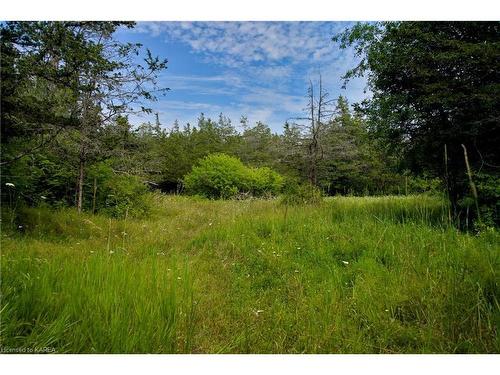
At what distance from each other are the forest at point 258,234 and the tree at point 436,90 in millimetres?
34

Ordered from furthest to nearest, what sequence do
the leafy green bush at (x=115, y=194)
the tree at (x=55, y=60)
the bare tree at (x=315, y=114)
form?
the bare tree at (x=315, y=114) < the leafy green bush at (x=115, y=194) < the tree at (x=55, y=60)

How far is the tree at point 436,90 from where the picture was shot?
482 centimetres

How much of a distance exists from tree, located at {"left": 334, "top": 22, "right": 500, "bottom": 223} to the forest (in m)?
0.03

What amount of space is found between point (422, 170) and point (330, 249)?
3.74 metres

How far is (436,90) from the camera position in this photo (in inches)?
206

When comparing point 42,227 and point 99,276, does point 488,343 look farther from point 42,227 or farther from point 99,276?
point 42,227

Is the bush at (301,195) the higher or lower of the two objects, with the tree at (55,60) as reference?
lower

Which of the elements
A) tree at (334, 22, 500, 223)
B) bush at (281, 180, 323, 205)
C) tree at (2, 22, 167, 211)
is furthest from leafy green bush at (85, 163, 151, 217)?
tree at (334, 22, 500, 223)

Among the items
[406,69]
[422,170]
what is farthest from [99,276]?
[422,170]

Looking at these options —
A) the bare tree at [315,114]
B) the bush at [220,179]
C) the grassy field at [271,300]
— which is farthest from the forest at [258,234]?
the bush at [220,179]

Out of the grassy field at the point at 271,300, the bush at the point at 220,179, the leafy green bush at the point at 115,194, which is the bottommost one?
the grassy field at the point at 271,300

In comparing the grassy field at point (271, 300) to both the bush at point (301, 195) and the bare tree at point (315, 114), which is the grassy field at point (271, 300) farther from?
the bare tree at point (315, 114)

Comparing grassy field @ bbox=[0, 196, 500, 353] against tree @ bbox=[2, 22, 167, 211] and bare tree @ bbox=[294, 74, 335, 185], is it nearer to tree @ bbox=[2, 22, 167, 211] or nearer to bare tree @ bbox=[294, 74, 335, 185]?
tree @ bbox=[2, 22, 167, 211]

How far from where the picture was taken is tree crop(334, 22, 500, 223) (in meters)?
4.82
